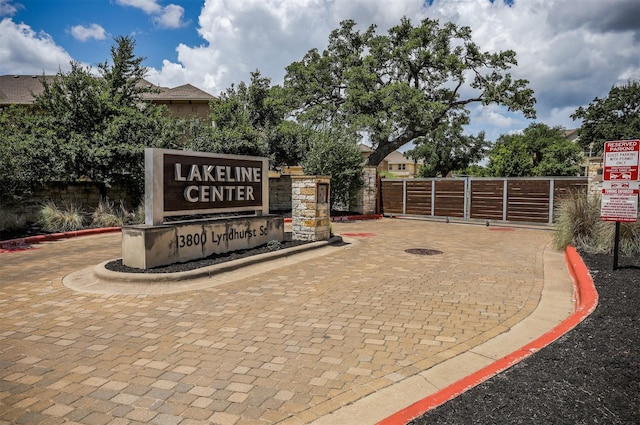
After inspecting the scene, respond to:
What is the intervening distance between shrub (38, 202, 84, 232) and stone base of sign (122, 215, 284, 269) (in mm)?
6687

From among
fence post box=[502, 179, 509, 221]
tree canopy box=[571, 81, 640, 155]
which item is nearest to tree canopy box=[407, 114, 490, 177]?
tree canopy box=[571, 81, 640, 155]

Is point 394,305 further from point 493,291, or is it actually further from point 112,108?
point 112,108

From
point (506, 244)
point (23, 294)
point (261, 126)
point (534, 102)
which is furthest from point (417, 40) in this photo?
point (23, 294)

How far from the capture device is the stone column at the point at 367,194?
20766 mm

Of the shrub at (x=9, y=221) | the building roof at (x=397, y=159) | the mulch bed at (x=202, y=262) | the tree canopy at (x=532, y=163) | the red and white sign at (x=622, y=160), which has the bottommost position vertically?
the mulch bed at (x=202, y=262)

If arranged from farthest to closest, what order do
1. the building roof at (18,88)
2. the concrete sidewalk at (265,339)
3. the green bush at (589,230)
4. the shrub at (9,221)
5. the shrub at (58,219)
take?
the building roof at (18,88)
the shrub at (58,219)
the shrub at (9,221)
the green bush at (589,230)
the concrete sidewalk at (265,339)

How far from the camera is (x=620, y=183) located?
24.1 feet

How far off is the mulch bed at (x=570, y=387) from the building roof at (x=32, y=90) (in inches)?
1327

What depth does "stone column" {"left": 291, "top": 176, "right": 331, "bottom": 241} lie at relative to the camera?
10.8 metres

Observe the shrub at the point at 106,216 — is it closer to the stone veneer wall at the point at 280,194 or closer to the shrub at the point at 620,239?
the stone veneer wall at the point at 280,194

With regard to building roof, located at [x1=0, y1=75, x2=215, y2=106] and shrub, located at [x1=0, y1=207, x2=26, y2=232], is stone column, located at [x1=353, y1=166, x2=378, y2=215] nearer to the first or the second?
shrub, located at [x1=0, y1=207, x2=26, y2=232]

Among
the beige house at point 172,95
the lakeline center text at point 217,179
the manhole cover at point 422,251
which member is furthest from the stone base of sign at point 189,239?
the beige house at point 172,95

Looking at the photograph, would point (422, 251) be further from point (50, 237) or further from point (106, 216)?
point (106, 216)

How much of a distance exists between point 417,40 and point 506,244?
18.5 meters
